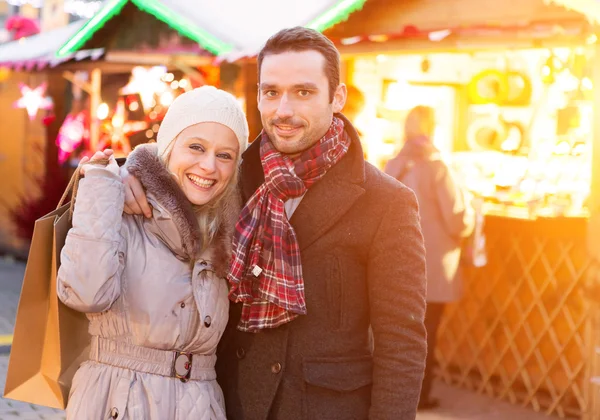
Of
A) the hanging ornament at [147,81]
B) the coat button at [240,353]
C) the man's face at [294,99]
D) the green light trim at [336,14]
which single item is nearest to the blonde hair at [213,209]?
the man's face at [294,99]

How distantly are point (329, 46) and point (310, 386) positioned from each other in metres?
1.04

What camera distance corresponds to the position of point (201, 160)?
10.3 ft

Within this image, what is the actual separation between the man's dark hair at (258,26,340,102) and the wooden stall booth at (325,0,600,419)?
12.3ft

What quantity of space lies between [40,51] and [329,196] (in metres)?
12.0

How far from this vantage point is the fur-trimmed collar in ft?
10.1

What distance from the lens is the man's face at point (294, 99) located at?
3055mm

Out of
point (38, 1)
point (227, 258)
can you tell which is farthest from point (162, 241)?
point (38, 1)

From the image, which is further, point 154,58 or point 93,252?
point 154,58

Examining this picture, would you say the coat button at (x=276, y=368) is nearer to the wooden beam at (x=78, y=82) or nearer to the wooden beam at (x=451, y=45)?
the wooden beam at (x=451, y=45)

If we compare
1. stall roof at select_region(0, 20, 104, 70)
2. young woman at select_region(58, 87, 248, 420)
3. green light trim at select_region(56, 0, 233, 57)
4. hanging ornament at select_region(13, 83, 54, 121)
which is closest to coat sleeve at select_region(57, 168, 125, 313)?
young woman at select_region(58, 87, 248, 420)

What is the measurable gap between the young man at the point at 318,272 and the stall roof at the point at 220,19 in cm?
686

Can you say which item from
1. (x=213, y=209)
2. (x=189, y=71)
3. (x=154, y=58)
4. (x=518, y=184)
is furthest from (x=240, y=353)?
(x=189, y=71)

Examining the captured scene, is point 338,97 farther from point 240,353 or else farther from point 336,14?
point 336,14

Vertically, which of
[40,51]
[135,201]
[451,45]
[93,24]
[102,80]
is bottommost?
[135,201]
